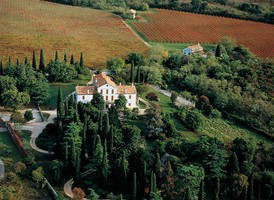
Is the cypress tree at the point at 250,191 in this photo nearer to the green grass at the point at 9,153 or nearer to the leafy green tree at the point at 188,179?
the leafy green tree at the point at 188,179

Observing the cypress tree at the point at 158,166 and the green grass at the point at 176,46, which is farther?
the green grass at the point at 176,46

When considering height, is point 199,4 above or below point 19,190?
above

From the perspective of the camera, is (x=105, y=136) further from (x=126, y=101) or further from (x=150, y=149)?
(x=126, y=101)

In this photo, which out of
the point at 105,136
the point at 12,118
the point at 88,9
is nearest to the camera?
the point at 105,136

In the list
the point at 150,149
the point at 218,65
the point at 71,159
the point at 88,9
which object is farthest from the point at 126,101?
the point at 88,9

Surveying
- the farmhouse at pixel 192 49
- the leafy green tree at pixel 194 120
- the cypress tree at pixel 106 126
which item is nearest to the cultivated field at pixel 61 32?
the farmhouse at pixel 192 49

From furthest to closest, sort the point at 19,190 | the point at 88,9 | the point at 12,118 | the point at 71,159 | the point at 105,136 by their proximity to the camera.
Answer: the point at 88,9, the point at 12,118, the point at 105,136, the point at 71,159, the point at 19,190

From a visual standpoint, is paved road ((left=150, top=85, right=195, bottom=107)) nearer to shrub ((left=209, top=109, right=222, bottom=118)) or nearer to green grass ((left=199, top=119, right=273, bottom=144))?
shrub ((left=209, top=109, right=222, bottom=118))

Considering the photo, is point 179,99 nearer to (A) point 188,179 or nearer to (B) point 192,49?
(B) point 192,49
